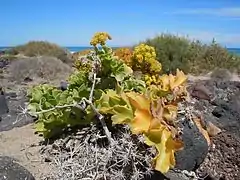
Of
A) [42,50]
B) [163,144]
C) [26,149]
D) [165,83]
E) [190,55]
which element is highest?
[165,83]

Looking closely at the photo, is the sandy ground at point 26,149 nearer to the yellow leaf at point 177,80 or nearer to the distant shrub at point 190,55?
the yellow leaf at point 177,80

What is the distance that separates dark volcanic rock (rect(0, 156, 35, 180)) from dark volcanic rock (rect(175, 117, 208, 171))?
3.57 feet

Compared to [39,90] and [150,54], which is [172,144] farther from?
[150,54]

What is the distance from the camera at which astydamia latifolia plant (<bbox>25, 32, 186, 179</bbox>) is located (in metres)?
2.61

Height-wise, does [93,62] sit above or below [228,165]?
above

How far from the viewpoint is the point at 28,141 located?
346cm

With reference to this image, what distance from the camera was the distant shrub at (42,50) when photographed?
30578mm

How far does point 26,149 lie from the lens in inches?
130

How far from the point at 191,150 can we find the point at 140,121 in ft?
3.48

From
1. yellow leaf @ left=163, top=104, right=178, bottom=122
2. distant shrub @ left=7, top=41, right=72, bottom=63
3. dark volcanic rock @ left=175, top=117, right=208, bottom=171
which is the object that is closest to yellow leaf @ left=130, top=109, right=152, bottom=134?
yellow leaf @ left=163, top=104, right=178, bottom=122

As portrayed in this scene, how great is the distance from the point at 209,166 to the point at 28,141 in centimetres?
161

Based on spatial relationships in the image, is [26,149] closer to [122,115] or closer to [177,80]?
[122,115]

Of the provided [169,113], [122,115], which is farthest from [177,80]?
[122,115]

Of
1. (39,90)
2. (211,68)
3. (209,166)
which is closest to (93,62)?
(39,90)
